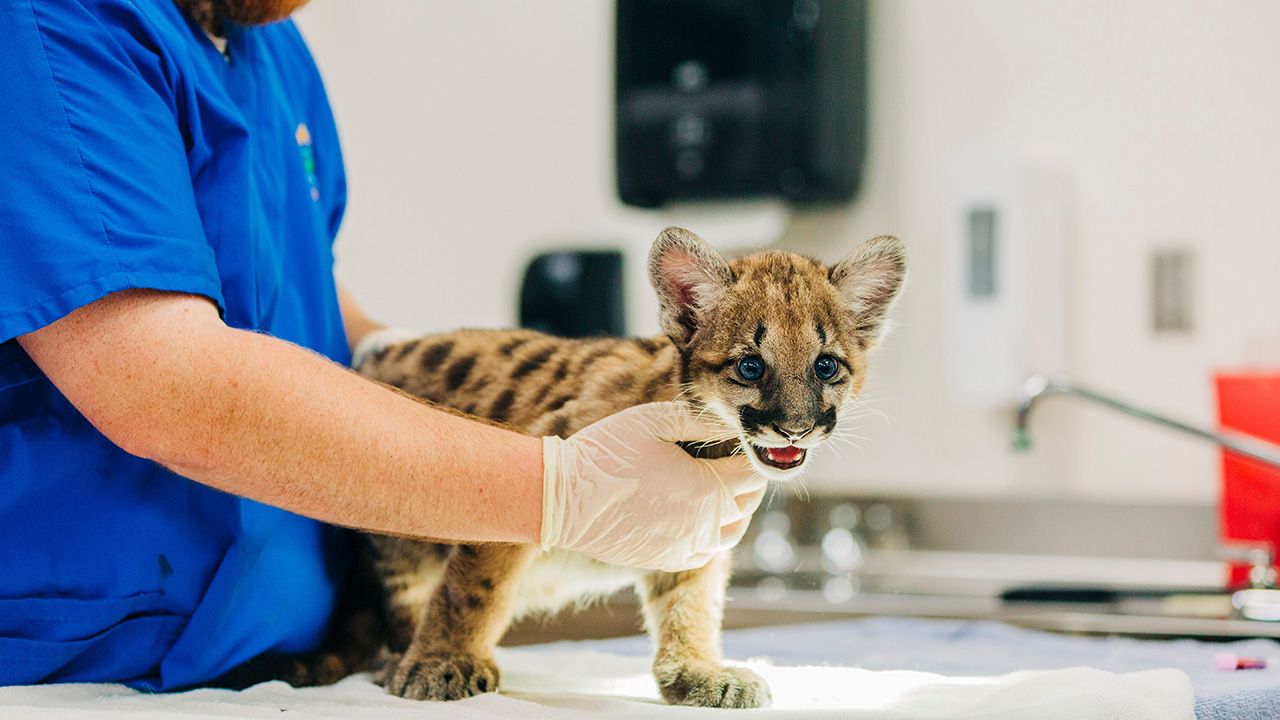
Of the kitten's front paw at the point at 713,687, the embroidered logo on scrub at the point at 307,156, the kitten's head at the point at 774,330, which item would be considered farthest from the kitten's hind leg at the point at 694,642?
the embroidered logo on scrub at the point at 307,156

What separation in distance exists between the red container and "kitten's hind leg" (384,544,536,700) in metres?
1.40

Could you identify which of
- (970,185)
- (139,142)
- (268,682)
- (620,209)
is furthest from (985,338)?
(139,142)

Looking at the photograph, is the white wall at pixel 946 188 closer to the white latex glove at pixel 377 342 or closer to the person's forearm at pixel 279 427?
the white latex glove at pixel 377 342

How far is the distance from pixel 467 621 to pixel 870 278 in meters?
0.59

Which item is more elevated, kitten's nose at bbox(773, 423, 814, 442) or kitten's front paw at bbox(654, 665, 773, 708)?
kitten's nose at bbox(773, 423, 814, 442)

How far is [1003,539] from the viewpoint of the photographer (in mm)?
2844

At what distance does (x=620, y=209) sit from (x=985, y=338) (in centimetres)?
110

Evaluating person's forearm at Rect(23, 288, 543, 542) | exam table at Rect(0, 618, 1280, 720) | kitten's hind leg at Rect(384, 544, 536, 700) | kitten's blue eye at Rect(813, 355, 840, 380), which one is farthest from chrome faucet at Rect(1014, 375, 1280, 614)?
person's forearm at Rect(23, 288, 543, 542)

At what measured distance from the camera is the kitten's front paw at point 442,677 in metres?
1.25

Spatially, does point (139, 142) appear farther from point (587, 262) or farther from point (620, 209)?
point (620, 209)

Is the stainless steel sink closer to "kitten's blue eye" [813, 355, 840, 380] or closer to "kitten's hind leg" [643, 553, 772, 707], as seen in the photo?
"kitten's hind leg" [643, 553, 772, 707]

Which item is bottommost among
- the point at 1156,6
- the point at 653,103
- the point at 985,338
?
the point at 985,338

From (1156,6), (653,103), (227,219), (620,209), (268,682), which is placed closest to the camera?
(227,219)

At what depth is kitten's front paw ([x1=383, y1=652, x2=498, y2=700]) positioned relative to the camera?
49.1 inches
